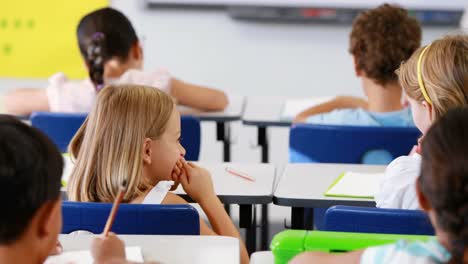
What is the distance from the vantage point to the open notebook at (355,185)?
2.71 meters

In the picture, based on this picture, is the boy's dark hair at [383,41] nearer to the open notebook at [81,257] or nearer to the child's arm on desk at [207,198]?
the child's arm on desk at [207,198]

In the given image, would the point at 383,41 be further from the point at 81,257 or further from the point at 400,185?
the point at 81,257

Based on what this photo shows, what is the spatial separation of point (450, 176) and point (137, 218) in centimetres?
89

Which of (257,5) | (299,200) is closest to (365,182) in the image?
(299,200)

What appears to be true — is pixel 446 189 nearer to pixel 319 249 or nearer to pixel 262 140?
pixel 319 249

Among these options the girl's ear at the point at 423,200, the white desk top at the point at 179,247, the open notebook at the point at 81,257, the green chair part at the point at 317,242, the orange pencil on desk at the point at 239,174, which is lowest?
the orange pencil on desk at the point at 239,174

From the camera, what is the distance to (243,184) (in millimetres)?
2830

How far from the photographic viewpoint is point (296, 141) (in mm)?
3344

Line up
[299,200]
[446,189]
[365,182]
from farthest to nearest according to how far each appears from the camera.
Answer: [365,182]
[299,200]
[446,189]

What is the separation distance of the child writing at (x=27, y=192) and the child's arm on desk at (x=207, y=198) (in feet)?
3.52

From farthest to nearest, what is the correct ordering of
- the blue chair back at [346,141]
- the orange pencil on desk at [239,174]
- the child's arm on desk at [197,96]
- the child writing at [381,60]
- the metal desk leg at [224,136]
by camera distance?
the metal desk leg at [224,136] < the child's arm on desk at [197,96] < the child writing at [381,60] < the blue chair back at [346,141] < the orange pencil on desk at [239,174]

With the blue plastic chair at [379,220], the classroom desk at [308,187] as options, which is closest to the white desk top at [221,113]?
the classroom desk at [308,187]

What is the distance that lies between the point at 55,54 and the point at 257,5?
4.28 feet

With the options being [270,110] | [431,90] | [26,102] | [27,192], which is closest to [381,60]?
[270,110]
